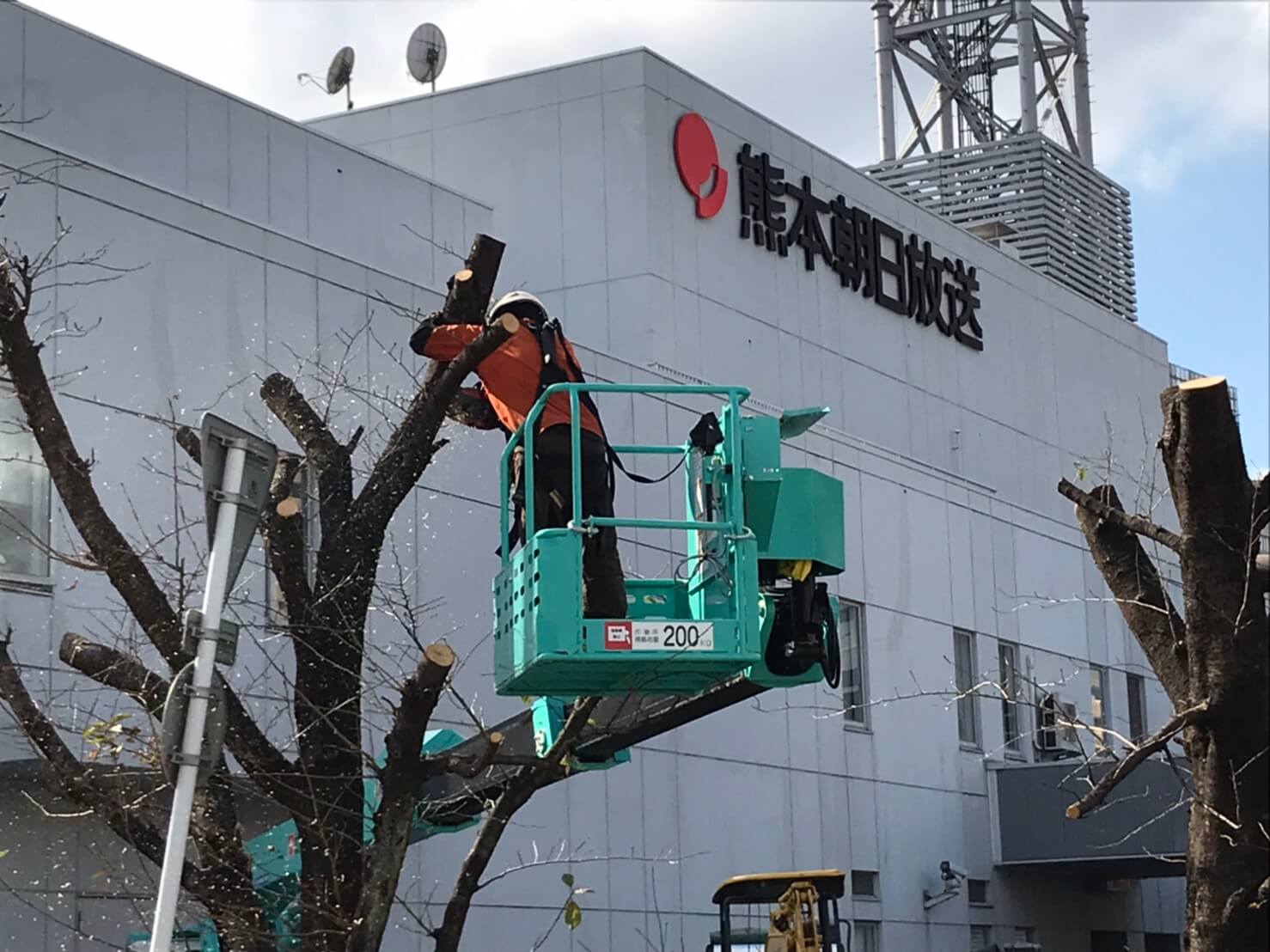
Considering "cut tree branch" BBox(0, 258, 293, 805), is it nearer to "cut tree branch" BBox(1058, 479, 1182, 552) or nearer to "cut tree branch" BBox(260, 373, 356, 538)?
"cut tree branch" BBox(260, 373, 356, 538)

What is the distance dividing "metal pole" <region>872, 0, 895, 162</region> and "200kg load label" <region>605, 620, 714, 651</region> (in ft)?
101

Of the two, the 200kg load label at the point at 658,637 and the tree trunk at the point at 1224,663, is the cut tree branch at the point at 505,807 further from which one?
the tree trunk at the point at 1224,663

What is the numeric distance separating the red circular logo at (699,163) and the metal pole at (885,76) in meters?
12.2

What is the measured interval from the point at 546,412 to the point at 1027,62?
102ft

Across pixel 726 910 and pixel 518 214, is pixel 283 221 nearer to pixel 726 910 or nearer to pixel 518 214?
pixel 518 214

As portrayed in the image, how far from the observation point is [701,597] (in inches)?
364

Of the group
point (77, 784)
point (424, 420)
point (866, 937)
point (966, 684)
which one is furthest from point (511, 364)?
point (966, 684)

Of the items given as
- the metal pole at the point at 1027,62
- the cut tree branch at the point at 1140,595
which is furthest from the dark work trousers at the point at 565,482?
the metal pole at the point at 1027,62

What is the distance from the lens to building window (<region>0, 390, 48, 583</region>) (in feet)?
46.4

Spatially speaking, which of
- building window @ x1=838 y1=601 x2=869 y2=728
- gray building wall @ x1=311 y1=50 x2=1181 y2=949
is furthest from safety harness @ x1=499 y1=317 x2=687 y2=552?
building window @ x1=838 y1=601 x2=869 y2=728

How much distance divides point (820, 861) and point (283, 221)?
30.6ft

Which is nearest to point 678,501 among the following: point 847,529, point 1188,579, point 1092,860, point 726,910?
point 847,529

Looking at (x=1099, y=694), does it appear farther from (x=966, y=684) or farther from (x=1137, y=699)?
(x=966, y=684)

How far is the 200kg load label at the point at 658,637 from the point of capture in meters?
8.80
